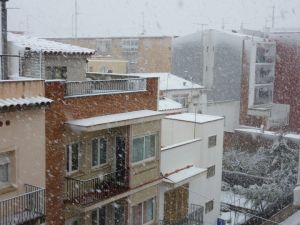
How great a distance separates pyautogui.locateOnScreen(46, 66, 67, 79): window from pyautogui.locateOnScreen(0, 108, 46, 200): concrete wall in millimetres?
4448

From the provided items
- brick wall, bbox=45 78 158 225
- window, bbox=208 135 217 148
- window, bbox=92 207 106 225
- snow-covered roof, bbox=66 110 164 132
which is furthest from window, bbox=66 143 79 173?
window, bbox=208 135 217 148

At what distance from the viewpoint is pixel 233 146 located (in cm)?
3603

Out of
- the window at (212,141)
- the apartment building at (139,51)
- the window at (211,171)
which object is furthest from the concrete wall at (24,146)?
the apartment building at (139,51)

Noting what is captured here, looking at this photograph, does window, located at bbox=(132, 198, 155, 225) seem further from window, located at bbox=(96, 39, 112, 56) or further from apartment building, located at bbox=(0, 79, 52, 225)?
window, located at bbox=(96, 39, 112, 56)

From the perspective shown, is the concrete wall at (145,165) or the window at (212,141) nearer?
the concrete wall at (145,165)

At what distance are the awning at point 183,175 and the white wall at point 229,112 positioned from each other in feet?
66.6

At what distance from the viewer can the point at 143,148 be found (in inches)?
589

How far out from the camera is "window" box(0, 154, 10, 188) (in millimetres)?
10578

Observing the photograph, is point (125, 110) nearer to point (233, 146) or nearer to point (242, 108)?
point (233, 146)

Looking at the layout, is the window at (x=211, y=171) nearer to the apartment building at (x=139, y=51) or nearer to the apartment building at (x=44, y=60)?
the apartment building at (x=44, y=60)

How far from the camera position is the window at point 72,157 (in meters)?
12.9

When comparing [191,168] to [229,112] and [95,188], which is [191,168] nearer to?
[95,188]

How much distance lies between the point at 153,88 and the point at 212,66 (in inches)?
1039

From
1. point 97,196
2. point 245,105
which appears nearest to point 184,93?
point 245,105
